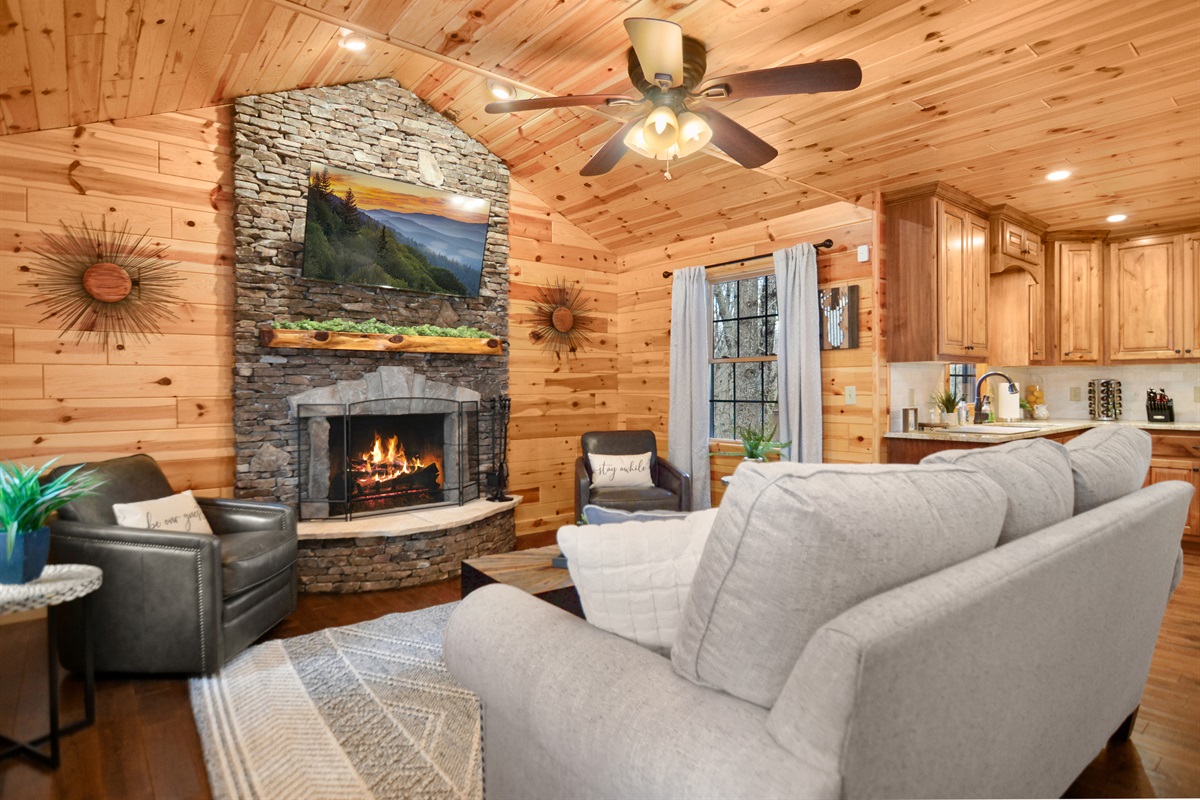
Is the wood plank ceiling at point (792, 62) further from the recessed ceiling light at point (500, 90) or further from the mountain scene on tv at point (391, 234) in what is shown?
the mountain scene on tv at point (391, 234)

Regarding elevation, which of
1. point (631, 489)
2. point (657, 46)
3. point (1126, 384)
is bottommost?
point (631, 489)

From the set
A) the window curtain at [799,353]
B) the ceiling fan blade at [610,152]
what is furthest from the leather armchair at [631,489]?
the ceiling fan blade at [610,152]

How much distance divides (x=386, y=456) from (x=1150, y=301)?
5.77 metres

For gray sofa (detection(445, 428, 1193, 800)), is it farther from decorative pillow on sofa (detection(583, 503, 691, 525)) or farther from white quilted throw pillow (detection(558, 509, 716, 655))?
decorative pillow on sofa (detection(583, 503, 691, 525))

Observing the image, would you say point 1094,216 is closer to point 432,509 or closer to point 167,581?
point 432,509

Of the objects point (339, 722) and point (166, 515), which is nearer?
point (339, 722)

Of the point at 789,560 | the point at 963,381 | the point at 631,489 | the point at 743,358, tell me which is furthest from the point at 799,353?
the point at 789,560

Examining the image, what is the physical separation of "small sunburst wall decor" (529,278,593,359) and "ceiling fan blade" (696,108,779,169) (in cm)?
267

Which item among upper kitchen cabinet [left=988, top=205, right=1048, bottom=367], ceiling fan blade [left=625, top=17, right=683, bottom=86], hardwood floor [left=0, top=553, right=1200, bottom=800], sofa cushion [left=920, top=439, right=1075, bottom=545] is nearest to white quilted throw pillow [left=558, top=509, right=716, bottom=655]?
sofa cushion [left=920, top=439, right=1075, bottom=545]

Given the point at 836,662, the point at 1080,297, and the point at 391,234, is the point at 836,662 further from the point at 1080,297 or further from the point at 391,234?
the point at 1080,297

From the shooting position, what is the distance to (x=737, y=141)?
282 cm

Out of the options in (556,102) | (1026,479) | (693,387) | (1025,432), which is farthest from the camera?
(693,387)

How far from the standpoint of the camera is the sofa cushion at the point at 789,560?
106cm

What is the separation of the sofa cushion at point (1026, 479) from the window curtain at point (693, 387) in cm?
347
